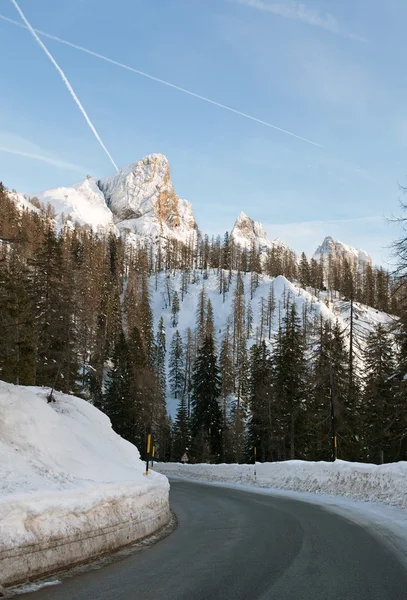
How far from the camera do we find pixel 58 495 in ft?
21.7

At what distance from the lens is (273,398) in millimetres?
46375

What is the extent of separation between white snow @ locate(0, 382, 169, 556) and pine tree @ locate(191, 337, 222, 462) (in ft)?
127

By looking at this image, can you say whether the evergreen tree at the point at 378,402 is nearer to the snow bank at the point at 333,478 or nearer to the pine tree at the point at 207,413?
the snow bank at the point at 333,478

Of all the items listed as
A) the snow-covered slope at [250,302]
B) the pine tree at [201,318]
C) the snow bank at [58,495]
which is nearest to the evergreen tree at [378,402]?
the snow bank at [58,495]

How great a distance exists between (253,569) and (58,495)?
2.68 metres

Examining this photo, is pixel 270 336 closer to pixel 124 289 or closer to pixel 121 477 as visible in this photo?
pixel 124 289

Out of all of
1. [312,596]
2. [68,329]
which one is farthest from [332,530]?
[68,329]

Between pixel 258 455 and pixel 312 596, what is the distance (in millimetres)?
49027

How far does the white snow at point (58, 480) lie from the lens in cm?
603

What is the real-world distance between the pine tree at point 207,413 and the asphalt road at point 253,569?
1682 inches

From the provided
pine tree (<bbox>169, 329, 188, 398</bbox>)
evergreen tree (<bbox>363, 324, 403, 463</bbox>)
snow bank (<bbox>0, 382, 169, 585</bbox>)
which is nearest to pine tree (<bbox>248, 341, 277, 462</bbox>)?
evergreen tree (<bbox>363, 324, 403, 463</bbox>)

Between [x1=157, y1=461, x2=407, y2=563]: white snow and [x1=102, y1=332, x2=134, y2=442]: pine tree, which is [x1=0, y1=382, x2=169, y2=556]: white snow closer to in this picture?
[x1=157, y1=461, x2=407, y2=563]: white snow

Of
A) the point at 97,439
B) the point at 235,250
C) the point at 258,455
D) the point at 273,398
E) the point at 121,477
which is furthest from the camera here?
the point at 235,250

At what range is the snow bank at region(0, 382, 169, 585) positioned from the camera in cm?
582
